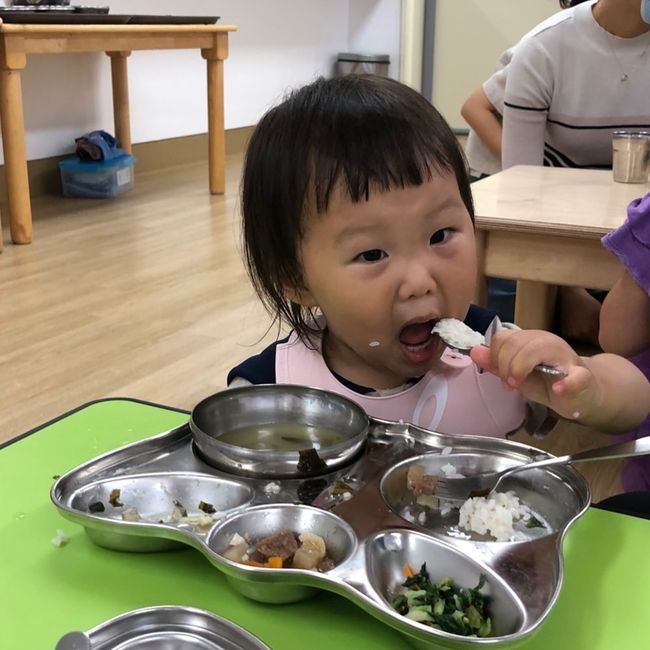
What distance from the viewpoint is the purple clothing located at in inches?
36.4

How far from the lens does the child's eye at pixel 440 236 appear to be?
0.76m

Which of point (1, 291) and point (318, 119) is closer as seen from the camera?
point (318, 119)

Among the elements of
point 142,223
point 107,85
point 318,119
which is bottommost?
point 142,223

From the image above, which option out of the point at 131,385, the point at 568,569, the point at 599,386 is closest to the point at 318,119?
the point at 599,386

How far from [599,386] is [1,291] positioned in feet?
6.67

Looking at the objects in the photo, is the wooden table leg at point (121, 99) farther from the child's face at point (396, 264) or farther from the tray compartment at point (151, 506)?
the tray compartment at point (151, 506)

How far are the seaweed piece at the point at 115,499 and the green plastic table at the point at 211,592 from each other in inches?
1.1

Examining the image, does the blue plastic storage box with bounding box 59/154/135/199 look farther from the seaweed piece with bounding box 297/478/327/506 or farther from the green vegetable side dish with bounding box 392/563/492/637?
the green vegetable side dish with bounding box 392/563/492/637

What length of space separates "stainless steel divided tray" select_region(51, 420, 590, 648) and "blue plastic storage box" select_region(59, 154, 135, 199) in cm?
317

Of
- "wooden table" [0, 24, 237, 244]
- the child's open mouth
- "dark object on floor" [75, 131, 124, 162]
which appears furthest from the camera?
"dark object on floor" [75, 131, 124, 162]

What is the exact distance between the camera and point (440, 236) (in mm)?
769

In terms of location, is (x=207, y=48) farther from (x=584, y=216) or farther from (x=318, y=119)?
(x=318, y=119)

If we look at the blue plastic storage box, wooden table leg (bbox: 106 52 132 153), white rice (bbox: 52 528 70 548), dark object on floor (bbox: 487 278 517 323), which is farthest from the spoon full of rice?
wooden table leg (bbox: 106 52 132 153)

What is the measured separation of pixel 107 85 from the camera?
3.98 meters
